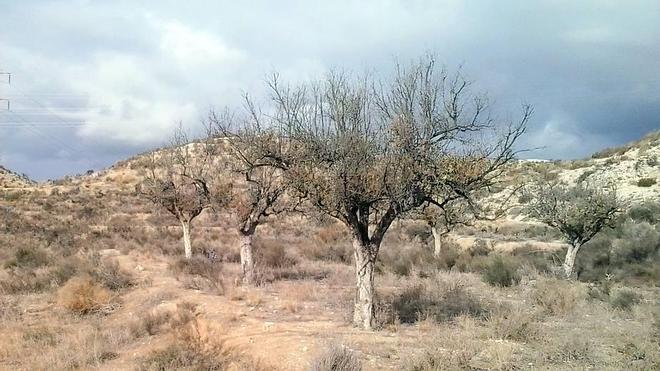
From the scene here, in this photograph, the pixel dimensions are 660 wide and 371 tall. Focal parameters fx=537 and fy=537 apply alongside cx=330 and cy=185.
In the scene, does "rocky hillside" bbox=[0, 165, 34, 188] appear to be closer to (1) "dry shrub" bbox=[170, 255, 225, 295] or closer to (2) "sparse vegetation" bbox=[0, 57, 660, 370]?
(2) "sparse vegetation" bbox=[0, 57, 660, 370]

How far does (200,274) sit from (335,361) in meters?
14.0

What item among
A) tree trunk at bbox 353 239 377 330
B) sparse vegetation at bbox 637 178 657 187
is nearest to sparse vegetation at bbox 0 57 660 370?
tree trunk at bbox 353 239 377 330

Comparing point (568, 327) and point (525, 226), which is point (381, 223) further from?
point (525, 226)

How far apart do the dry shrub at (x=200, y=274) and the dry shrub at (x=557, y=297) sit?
10524 mm

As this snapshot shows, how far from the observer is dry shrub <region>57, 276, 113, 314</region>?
16625mm

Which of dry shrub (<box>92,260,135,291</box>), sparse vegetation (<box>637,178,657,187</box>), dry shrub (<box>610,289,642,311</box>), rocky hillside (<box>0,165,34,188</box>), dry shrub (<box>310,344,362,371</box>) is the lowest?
dry shrub (<box>610,289,642,311</box>)

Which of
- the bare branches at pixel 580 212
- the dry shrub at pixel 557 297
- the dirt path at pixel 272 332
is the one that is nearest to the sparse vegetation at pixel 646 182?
the bare branches at pixel 580 212

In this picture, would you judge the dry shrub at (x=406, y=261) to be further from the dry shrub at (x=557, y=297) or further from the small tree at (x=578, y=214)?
the dry shrub at (x=557, y=297)

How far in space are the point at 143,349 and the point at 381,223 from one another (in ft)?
20.8

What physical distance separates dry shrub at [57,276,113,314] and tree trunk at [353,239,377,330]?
347 inches

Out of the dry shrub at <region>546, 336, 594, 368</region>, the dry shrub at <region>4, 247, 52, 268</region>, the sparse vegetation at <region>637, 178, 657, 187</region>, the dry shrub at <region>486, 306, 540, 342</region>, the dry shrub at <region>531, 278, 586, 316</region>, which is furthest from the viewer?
the sparse vegetation at <region>637, 178, 657, 187</region>

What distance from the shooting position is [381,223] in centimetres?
1294

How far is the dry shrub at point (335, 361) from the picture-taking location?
29.2ft

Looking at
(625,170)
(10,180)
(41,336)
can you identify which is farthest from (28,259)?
(10,180)
